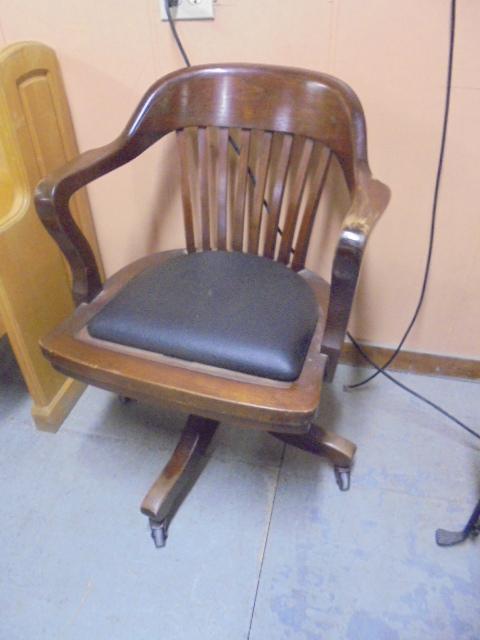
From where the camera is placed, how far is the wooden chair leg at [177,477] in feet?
3.25

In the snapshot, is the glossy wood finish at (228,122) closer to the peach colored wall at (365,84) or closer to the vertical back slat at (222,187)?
the vertical back slat at (222,187)

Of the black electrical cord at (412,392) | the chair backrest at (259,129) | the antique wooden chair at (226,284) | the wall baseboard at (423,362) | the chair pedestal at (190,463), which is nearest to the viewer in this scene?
the antique wooden chair at (226,284)

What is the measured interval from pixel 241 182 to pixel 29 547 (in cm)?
93

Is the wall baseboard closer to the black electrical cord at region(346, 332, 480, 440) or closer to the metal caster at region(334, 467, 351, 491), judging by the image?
the black electrical cord at region(346, 332, 480, 440)

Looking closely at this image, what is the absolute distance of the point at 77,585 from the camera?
37.5 inches

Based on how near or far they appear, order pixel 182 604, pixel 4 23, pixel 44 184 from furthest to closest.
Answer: pixel 4 23
pixel 182 604
pixel 44 184

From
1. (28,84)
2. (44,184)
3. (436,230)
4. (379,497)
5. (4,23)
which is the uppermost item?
(4,23)

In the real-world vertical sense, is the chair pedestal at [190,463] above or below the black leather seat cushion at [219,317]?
below

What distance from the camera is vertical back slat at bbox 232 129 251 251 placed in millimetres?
981

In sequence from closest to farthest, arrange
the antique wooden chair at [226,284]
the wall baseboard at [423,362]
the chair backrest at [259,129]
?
the antique wooden chair at [226,284] → the chair backrest at [259,129] → the wall baseboard at [423,362]

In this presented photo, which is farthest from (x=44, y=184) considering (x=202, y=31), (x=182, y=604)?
(x=182, y=604)

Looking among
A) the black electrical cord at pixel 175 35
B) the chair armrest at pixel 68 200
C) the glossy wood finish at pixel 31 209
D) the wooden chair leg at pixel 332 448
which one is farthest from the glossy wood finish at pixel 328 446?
the black electrical cord at pixel 175 35

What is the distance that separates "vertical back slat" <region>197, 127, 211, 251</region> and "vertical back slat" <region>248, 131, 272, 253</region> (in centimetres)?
10

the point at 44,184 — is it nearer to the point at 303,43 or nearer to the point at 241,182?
the point at 241,182
